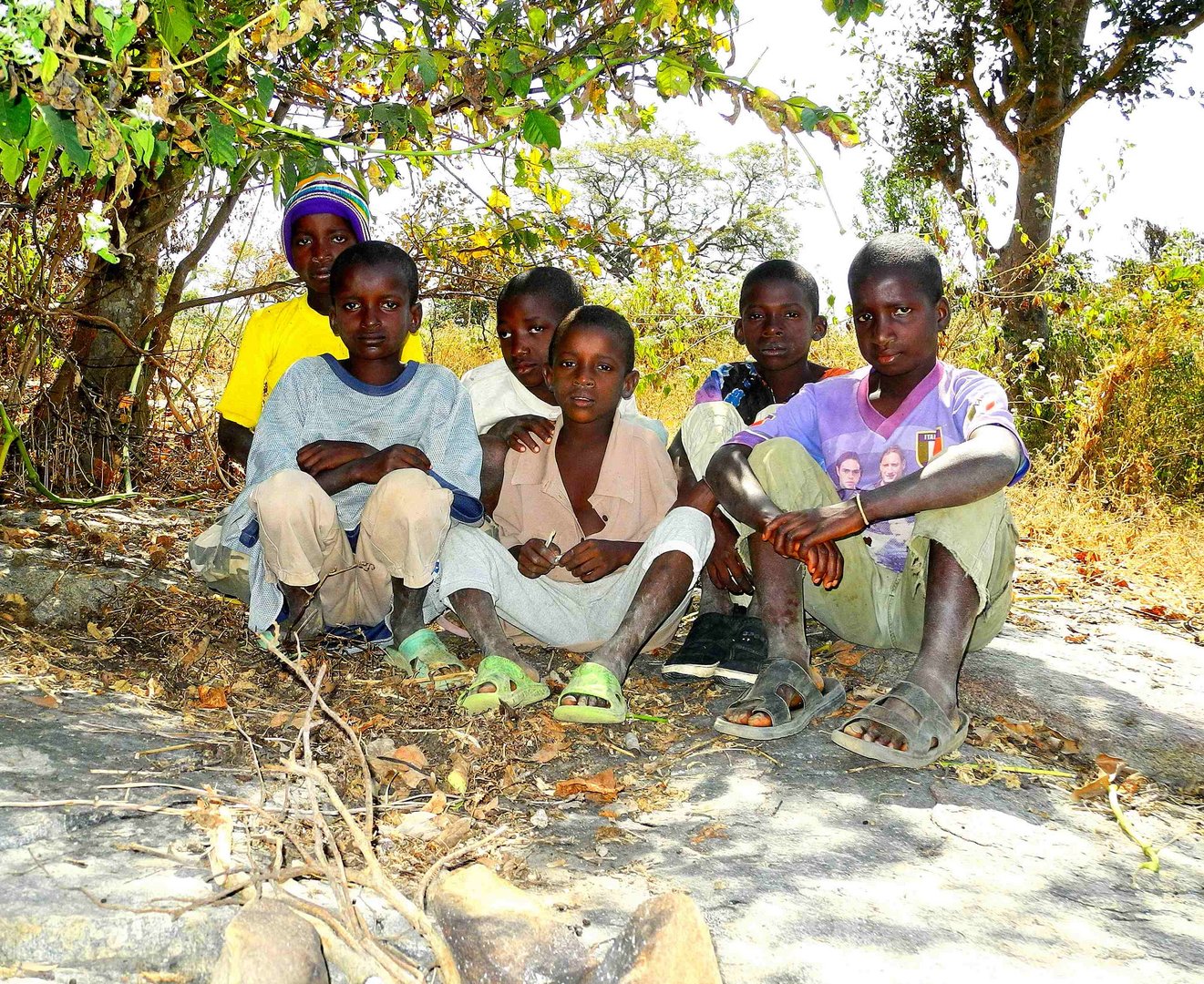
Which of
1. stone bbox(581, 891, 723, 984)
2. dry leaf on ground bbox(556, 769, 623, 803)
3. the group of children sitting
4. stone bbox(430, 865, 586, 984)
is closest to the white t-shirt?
the group of children sitting

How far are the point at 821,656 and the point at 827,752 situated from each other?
799mm

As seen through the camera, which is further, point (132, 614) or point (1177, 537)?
point (1177, 537)

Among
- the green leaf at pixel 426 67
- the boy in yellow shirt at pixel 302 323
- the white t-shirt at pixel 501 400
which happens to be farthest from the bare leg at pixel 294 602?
the green leaf at pixel 426 67

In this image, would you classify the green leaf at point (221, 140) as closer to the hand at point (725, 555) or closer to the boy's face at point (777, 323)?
the hand at point (725, 555)

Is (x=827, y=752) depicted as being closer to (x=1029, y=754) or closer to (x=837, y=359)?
(x=1029, y=754)

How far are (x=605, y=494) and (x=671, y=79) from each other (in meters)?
1.23

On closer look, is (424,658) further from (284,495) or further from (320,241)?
(320,241)

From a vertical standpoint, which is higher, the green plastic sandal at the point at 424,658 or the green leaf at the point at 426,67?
the green leaf at the point at 426,67

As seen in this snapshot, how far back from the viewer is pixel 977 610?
8.16 ft

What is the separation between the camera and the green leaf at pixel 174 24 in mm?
1868

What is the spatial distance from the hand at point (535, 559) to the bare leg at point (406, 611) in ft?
1.05

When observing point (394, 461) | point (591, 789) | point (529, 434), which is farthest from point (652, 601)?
point (394, 461)

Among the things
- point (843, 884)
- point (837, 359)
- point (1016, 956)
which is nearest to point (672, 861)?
point (843, 884)

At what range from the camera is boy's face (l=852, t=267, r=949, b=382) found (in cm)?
275
